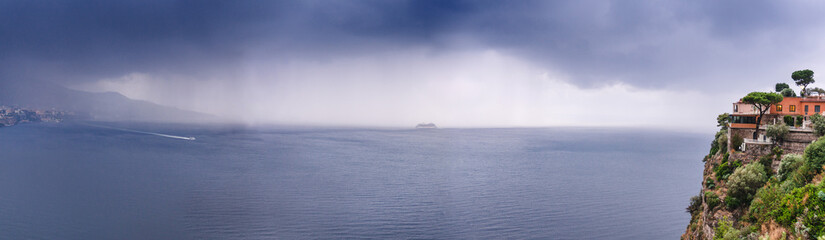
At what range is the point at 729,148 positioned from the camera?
3284 centimetres

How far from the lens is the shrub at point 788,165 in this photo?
2438 centimetres

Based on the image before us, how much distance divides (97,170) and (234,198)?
4579 cm

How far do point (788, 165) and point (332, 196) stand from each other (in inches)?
2028

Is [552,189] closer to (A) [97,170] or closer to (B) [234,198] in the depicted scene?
(B) [234,198]

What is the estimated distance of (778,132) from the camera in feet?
93.0

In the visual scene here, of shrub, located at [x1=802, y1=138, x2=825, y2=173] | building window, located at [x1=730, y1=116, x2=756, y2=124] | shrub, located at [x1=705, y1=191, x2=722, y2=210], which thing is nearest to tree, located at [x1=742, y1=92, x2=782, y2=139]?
building window, located at [x1=730, y1=116, x2=756, y2=124]

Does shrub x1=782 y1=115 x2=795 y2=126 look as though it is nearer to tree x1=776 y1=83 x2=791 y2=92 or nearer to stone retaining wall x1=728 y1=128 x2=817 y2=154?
stone retaining wall x1=728 y1=128 x2=817 y2=154

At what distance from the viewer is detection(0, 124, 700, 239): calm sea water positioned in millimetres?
44531

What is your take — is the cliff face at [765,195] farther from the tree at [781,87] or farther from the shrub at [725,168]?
the tree at [781,87]

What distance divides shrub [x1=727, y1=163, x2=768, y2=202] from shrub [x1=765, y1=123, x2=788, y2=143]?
350 cm

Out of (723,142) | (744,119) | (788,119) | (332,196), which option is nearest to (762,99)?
(744,119)

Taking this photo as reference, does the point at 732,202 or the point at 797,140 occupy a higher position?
the point at 797,140

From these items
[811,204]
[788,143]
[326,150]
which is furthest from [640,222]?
[326,150]

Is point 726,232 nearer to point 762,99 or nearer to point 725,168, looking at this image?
point 725,168
